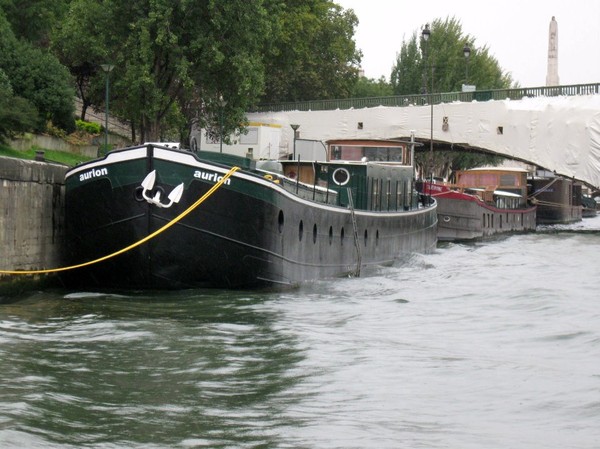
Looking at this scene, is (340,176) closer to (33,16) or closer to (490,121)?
(33,16)

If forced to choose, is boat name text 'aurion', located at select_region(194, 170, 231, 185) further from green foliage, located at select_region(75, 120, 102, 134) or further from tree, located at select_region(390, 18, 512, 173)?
tree, located at select_region(390, 18, 512, 173)

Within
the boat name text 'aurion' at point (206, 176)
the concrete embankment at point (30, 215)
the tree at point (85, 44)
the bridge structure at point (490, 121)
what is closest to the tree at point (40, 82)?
the tree at point (85, 44)

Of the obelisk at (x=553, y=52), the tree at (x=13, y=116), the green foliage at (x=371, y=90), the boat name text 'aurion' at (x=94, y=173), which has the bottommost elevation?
the boat name text 'aurion' at (x=94, y=173)

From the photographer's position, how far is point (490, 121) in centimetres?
6031

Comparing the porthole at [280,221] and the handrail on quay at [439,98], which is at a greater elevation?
the handrail on quay at [439,98]

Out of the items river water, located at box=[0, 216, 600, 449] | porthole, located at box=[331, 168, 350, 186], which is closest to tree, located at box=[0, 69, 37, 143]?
porthole, located at box=[331, 168, 350, 186]

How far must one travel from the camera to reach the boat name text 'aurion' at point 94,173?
2048cm

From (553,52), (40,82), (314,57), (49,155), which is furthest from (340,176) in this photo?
(553,52)

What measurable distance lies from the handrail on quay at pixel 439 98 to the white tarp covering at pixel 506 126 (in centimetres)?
44

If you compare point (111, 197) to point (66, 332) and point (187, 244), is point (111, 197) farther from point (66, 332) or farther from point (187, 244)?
point (66, 332)

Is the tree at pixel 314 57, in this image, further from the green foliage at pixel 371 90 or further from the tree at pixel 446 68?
the green foliage at pixel 371 90

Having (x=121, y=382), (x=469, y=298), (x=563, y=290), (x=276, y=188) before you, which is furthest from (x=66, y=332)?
(x=563, y=290)

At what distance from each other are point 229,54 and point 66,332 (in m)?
32.9

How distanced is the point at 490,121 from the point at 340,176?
34.0 m
